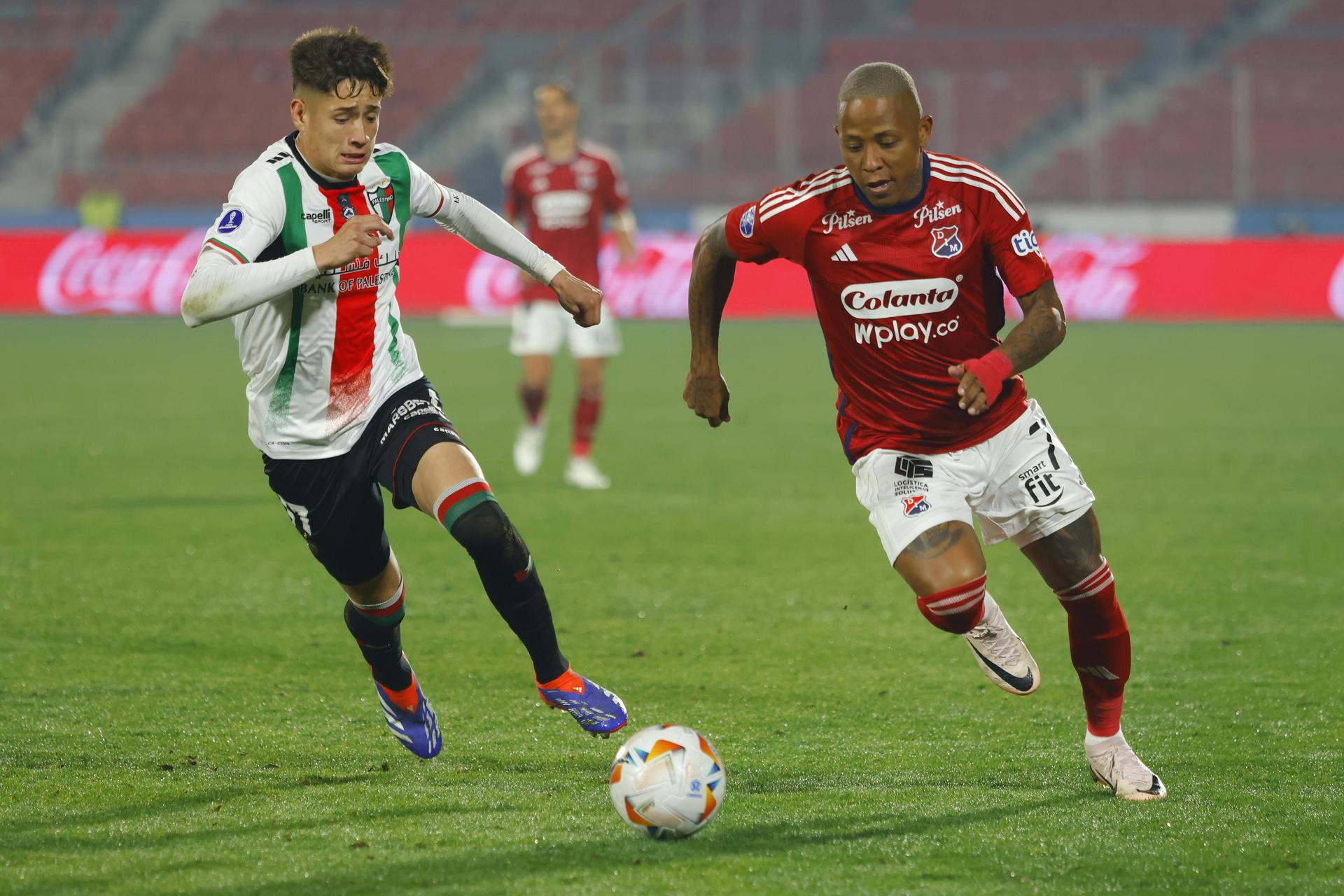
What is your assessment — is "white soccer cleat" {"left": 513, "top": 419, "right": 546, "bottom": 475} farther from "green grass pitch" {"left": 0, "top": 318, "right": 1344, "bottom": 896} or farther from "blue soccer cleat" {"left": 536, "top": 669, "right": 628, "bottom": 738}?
"blue soccer cleat" {"left": 536, "top": 669, "right": 628, "bottom": 738}

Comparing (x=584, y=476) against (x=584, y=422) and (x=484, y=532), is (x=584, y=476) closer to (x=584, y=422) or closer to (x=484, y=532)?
(x=584, y=422)

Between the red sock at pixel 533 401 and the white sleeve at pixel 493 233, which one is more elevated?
the white sleeve at pixel 493 233

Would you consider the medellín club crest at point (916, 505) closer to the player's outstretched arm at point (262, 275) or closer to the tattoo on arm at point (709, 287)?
the tattoo on arm at point (709, 287)

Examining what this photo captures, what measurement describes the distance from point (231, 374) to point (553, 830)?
1310 centimetres

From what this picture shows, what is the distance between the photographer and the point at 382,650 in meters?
4.54

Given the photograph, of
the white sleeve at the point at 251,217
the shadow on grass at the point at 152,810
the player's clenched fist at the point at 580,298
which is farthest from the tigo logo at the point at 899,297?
the shadow on grass at the point at 152,810

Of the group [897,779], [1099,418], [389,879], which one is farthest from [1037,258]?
[1099,418]

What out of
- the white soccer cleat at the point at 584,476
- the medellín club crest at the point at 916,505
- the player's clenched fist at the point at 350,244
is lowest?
the white soccer cleat at the point at 584,476

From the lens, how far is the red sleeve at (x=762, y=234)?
14.0 feet

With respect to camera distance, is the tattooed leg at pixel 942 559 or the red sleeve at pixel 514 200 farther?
the red sleeve at pixel 514 200

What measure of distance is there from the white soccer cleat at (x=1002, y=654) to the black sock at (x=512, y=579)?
1.19 m

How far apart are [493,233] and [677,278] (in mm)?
17409

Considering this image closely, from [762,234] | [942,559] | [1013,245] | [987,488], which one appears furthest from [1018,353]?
[762,234]

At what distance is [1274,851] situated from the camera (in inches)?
142
